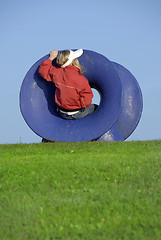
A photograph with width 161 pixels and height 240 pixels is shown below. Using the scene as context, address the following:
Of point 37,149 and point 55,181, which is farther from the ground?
point 55,181

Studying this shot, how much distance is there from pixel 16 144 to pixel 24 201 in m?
3.45

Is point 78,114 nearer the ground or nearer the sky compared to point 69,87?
nearer the ground

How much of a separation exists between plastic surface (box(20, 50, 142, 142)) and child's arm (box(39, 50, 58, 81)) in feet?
0.77

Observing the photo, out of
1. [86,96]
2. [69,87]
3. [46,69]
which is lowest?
[86,96]

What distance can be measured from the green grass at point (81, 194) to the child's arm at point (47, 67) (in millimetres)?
1667

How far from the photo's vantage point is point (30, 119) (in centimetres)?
760

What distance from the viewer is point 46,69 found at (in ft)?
24.5

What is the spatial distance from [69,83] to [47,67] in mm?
643

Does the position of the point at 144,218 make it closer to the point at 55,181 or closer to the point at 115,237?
the point at 115,237

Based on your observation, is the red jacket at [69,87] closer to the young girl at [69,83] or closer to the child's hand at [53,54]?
the young girl at [69,83]

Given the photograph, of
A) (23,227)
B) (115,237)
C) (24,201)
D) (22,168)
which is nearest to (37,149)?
(22,168)

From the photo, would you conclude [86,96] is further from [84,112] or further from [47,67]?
[47,67]

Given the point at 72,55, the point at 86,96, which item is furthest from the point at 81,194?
the point at 72,55

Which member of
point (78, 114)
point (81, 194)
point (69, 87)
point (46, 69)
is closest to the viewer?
point (81, 194)
